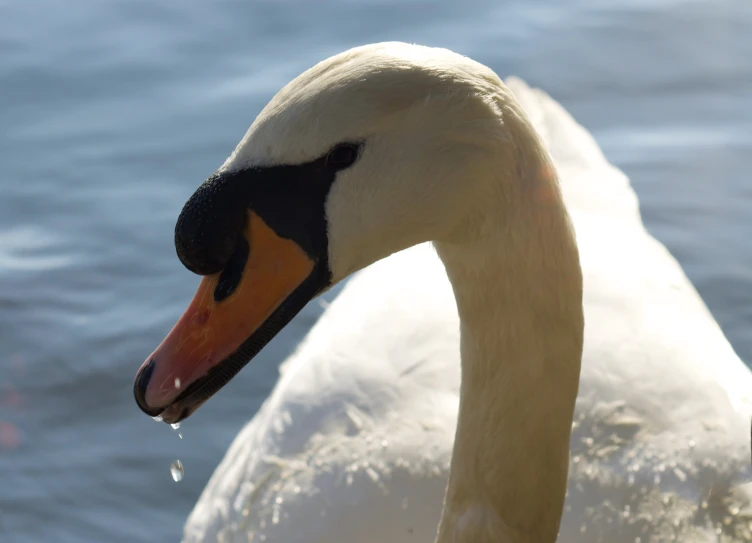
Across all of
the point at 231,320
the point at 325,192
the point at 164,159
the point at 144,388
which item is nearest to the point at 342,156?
the point at 325,192

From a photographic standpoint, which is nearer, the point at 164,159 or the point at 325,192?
the point at 325,192

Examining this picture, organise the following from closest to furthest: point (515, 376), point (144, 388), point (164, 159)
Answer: point (144, 388), point (515, 376), point (164, 159)

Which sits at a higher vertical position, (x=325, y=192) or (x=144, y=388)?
(x=325, y=192)

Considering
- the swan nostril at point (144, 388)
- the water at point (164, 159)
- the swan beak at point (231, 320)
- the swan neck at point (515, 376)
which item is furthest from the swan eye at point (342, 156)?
the water at point (164, 159)

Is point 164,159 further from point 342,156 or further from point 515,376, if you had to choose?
point 342,156

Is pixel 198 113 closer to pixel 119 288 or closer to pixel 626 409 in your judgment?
pixel 119 288

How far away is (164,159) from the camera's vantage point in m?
7.00

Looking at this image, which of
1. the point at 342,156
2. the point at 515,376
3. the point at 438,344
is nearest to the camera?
the point at 342,156

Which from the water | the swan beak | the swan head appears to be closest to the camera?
the swan head

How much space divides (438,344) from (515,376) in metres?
1.19

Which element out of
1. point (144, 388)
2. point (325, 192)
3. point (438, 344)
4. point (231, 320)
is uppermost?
point (325, 192)

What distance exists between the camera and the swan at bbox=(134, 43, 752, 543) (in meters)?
2.36

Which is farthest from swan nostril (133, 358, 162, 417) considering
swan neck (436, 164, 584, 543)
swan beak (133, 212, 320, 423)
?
swan neck (436, 164, 584, 543)

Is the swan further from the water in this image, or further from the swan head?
the water
